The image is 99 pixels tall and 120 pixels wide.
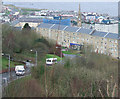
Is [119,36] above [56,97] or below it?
above

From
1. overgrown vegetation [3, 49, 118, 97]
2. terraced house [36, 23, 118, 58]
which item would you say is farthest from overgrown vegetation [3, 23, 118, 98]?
terraced house [36, 23, 118, 58]

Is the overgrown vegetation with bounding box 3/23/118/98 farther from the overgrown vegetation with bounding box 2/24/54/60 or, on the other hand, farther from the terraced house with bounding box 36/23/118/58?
the terraced house with bounding box 36/23/118/58

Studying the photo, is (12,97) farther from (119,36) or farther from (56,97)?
(119,36)

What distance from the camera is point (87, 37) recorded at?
835cm

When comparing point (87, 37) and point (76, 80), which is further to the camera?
point (87, 37)

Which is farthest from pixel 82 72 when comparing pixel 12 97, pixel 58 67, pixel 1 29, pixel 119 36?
pixel 119 36

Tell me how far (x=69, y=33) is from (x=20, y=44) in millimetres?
3429

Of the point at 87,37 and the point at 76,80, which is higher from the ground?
the point at 87,37

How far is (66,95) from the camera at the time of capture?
7.78 feet

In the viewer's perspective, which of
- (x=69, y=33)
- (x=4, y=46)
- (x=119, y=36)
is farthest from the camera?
(x=69, y=33)

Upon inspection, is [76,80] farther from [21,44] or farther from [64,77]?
[21,44]

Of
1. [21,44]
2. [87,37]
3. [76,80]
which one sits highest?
[87,37]

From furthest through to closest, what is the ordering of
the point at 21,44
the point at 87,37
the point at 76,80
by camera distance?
the point at 87,37 → the point at 21,44 → the point at 76,80

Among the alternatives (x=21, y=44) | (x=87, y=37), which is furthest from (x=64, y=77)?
(x=87, y=37)
